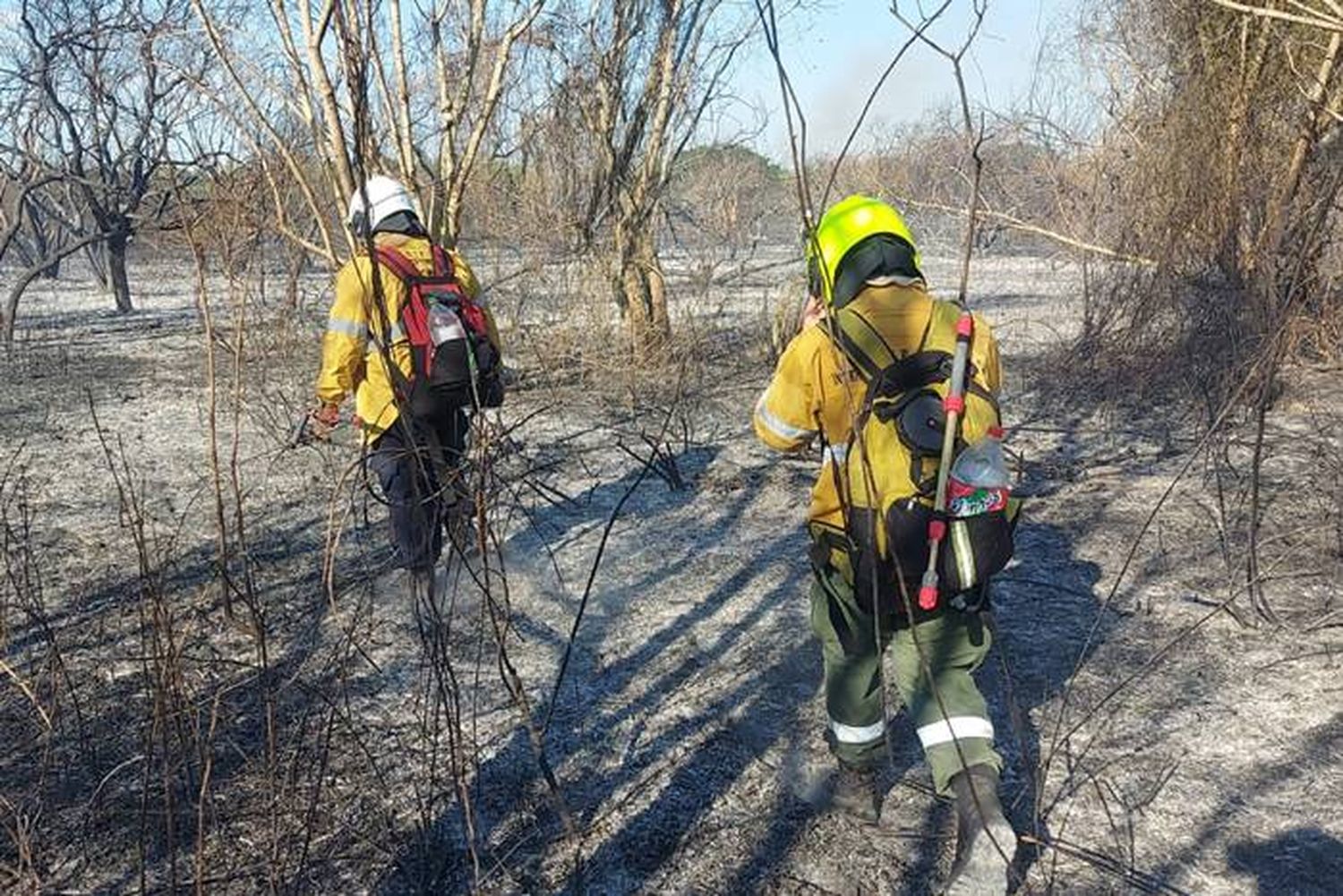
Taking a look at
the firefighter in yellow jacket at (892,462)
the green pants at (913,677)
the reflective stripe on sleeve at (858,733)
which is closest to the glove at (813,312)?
the firefighter in yellow jacket at (892,462)

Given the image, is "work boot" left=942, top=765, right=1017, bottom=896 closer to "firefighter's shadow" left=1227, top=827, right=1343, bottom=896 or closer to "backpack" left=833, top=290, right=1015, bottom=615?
"backpack" left=833, top=290, right=1015, bottom=615

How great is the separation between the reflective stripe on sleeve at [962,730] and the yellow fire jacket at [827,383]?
478mm

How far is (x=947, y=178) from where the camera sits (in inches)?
652

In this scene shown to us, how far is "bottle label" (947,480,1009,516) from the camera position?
211 centimetres

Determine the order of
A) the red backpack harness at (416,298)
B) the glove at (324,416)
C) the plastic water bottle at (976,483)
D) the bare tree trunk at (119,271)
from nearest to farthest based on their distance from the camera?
the plastic water bottle at (976,483), the red backpack harness at (416,298), the glove at (324,416), the bare tree trunk at (119,271)

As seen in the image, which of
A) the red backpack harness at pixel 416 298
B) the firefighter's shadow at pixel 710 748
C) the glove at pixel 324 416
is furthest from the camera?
the glove at pixel 324 416

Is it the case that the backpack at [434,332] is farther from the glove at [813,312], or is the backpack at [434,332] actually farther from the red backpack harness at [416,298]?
the glove at [813,312]

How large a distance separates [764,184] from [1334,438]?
1000cm

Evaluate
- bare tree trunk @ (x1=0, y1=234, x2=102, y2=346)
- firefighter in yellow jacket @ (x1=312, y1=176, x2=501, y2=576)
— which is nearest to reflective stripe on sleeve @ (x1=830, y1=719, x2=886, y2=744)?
firefighter in yellow jacket @ (x1=312, y1=176, x2=501, y2=576)

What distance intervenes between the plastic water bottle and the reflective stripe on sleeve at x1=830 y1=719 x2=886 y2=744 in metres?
0.69

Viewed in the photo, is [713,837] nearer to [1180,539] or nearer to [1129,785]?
[1129,785]

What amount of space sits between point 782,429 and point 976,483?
1.44 feet

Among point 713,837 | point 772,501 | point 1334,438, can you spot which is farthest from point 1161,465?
point 713,837

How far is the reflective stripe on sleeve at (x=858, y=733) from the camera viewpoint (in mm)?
2549
